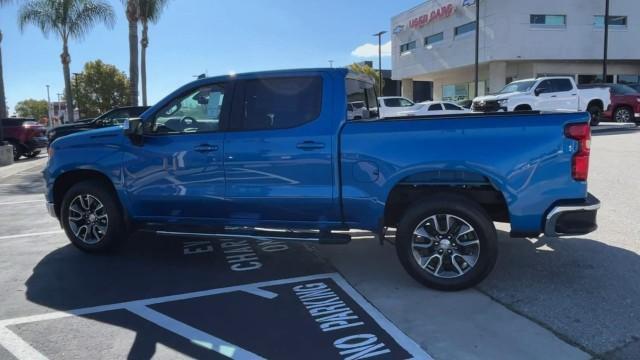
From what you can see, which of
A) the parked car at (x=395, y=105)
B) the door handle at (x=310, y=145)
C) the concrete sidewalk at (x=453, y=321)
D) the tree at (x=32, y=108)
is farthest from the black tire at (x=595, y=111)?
the tree at (x=32, y=108)

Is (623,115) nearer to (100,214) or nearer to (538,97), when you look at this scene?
(538,97)

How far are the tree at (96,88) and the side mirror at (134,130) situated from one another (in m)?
60.5

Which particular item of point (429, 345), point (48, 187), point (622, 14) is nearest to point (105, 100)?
point (622, 14)

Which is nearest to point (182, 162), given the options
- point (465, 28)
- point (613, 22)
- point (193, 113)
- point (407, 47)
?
point (193, 113)

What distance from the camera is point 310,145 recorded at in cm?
495

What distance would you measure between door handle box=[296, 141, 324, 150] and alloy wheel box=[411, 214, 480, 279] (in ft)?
3.78

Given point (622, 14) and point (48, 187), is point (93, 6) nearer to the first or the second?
point (48, 187)

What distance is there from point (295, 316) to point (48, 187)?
11.5ft

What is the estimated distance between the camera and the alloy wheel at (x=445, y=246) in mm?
4668

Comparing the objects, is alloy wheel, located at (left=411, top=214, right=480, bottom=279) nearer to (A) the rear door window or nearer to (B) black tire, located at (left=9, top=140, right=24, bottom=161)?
(A) the rear door window

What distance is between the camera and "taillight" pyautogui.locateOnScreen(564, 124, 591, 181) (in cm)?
434

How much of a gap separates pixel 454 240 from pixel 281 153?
1.76m

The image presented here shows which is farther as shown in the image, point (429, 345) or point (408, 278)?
point (408, 278)

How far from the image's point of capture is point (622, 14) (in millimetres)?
38312
